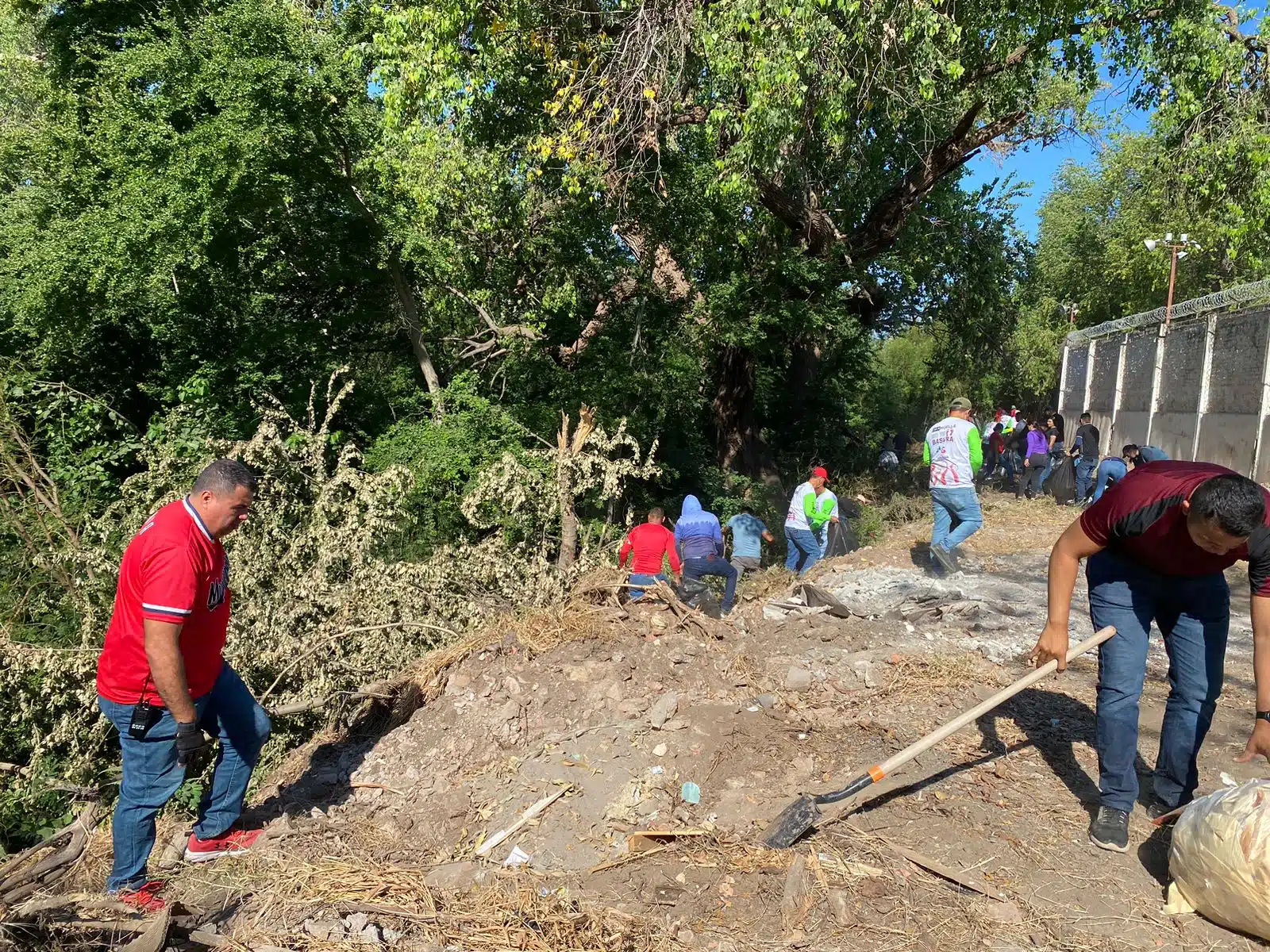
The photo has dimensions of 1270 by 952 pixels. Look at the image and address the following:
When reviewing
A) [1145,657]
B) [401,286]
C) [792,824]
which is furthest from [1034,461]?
[792,824]

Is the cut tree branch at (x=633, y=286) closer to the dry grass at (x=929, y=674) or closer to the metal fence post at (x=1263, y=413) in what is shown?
the dry grass at (x=929, y=674)

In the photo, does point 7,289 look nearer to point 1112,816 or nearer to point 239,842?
point 239,842

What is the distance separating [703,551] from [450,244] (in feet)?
21.9

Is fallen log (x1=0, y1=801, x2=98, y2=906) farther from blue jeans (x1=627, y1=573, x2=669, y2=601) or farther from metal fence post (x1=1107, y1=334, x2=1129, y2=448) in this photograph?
metal fence post (x1=1107, y1=334, x2=1129, y2=448)

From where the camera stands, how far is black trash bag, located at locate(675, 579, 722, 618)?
702 centimetres

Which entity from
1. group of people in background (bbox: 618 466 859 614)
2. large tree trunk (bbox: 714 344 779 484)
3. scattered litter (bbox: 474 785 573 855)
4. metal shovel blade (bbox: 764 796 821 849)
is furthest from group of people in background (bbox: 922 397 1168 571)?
large tree trunk (bbox: 714 344 779 484)

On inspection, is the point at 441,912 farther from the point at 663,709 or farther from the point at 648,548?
the point at 648,548

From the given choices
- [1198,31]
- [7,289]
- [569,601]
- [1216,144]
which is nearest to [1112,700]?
[569,601]

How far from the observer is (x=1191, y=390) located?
589 inches

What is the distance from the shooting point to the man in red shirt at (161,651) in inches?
132

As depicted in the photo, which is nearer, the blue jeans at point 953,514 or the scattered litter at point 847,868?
the scattered litter at point 847,868

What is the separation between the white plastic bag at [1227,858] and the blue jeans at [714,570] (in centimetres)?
454

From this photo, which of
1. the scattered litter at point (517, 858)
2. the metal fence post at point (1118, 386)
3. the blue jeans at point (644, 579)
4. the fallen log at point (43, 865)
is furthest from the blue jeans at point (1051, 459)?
the fallen log at point (43, 865)

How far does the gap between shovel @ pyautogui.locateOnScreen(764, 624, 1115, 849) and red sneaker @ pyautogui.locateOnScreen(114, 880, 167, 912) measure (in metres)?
2.26
